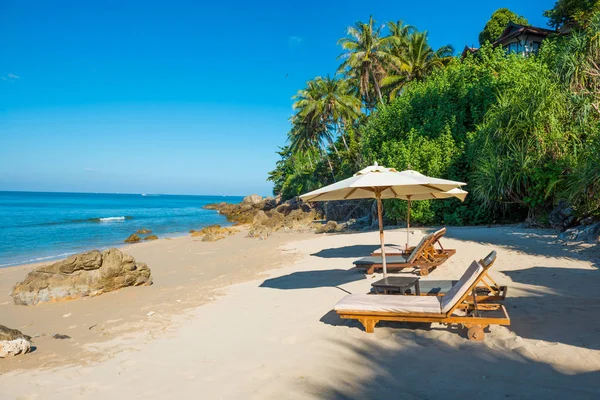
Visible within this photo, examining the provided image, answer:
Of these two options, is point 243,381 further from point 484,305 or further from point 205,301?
point 205,301

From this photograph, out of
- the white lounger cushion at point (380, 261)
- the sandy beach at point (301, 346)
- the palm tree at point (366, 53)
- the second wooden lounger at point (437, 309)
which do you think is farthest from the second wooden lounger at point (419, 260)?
the palm tree at point (366, 53)

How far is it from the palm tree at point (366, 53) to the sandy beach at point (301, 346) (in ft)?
82.7

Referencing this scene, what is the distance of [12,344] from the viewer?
5.05m

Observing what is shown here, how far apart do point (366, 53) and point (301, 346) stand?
30.2 metres

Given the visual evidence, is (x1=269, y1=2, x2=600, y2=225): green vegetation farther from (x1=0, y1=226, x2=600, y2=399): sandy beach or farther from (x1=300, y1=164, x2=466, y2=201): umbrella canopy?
(x1=300, y1=164, x2=466, y2=201): umbrella canopy

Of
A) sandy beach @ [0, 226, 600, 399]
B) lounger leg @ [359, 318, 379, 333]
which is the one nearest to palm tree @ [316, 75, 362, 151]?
sandy beach @ [0, 226, 600, 399]

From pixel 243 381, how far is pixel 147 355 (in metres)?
1.63

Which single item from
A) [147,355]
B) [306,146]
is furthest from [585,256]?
[306,146]

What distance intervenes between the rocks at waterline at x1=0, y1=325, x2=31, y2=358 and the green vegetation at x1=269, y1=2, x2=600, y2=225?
1188 cm

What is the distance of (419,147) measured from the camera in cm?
1877

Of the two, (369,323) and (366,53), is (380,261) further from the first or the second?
(366,53)

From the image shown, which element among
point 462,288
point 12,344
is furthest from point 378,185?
point 12,344

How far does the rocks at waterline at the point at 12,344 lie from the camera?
496cm

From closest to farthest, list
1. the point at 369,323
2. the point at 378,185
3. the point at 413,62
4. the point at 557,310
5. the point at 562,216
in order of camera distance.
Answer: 1. the point at 369,323
2. the point at 557,310
3. the point at 378,185
4. the point at 562,216
5. the point at 413,62
